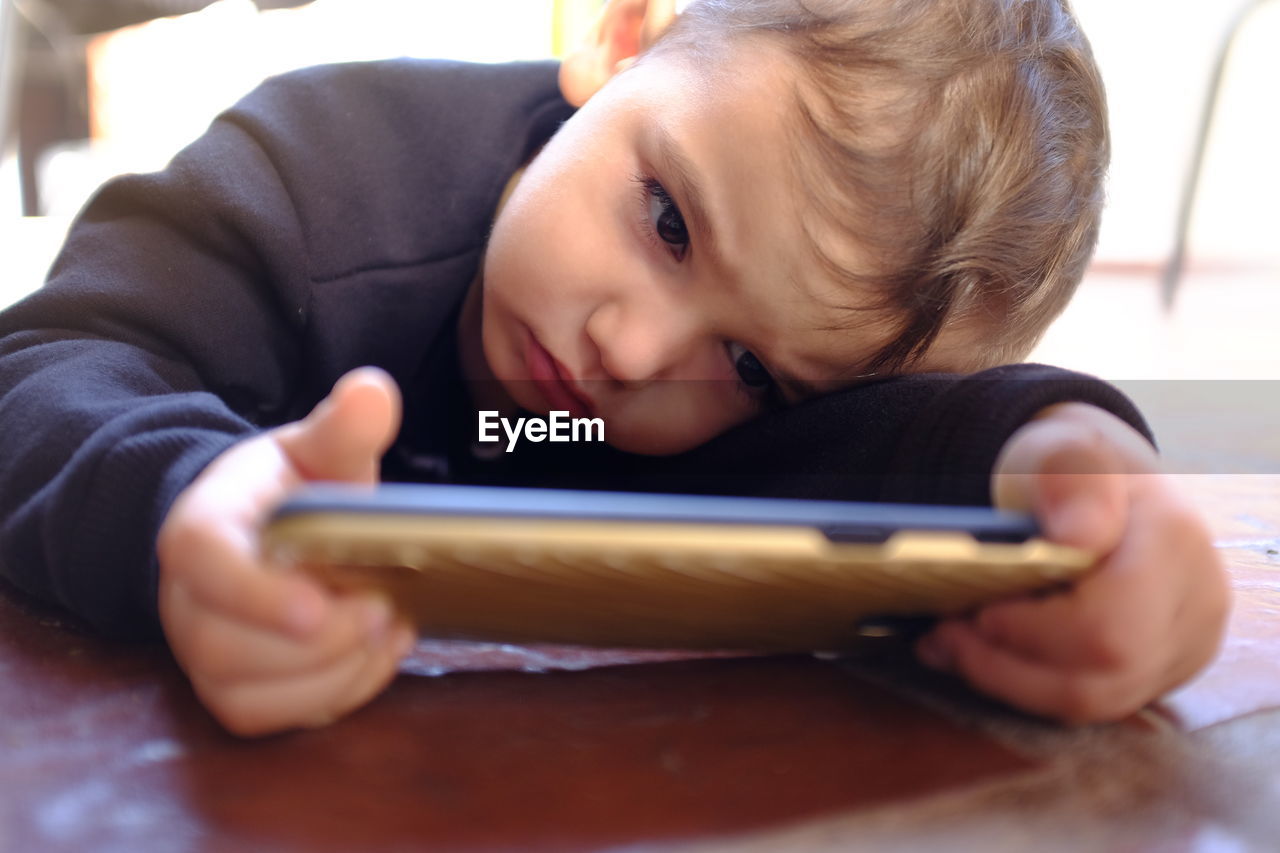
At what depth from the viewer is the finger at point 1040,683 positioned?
1.65 feet

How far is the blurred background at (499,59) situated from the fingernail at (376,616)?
2.46m

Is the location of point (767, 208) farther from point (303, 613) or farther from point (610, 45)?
point (303, 613)

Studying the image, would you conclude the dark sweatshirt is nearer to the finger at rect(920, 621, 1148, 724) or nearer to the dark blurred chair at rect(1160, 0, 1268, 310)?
A: the finger at rect(920, 621, 1148, 724)

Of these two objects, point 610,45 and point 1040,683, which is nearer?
point 1040,683

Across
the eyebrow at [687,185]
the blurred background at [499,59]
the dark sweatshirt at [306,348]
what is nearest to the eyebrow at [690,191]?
the eyebrow at [687,185]

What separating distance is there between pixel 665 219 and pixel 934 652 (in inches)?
15.8

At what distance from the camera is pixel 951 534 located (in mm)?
407

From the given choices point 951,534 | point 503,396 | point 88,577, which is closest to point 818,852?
point 951,534

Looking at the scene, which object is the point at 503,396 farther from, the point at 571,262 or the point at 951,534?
the point at 951,534

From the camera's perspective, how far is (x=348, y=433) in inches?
16.5

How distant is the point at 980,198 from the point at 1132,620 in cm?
38

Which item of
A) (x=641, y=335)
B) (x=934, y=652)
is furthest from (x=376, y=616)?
(x=641, y=335)

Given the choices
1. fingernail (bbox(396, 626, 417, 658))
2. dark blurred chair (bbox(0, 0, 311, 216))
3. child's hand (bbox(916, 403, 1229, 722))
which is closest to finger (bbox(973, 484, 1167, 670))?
child's hand (bbox(916, 403, 1229, 722))

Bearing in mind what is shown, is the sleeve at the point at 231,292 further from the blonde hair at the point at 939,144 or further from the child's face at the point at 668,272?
the blonde hair at the point at 939,144
